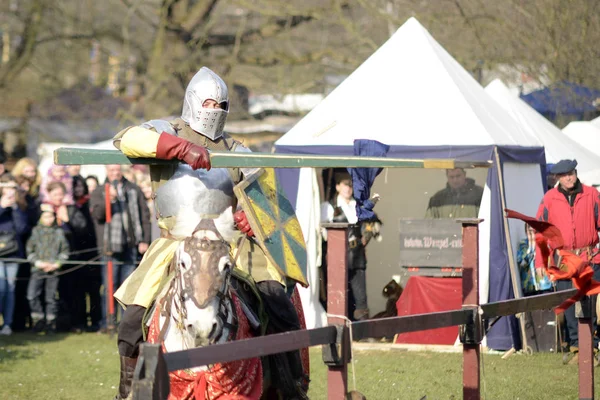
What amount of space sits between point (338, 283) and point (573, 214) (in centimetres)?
574

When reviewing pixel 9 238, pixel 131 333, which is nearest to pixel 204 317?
pixel 131 333

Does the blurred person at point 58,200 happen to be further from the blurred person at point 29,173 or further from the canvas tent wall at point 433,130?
the canvas tent wall at point 433,130

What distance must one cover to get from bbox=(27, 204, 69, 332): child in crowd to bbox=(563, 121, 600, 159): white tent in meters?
8.13

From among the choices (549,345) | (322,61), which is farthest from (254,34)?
(549,345)

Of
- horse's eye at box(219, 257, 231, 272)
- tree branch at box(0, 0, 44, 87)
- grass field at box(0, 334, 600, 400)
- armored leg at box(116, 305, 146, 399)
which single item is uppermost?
tree branch at box(0, 0, 44, 87)


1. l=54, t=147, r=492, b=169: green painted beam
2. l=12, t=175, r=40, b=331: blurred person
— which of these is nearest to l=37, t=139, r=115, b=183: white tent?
l=12, t=175, r=40, b=331: blurred person

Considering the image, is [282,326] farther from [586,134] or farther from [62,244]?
[586,134]

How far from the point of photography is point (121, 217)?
37.3 ft

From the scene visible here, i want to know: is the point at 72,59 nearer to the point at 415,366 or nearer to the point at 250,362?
the point at 415,366

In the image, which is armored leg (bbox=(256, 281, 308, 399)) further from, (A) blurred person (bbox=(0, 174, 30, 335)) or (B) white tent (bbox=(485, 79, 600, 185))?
(B) white tent (bbox=(485, 79, 600, 185))

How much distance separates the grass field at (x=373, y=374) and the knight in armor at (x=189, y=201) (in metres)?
2.43

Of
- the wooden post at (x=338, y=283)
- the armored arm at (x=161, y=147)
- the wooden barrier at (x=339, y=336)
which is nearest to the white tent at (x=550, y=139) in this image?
the wooden barrier at (x=339, y=336)

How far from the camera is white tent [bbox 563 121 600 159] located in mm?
15469

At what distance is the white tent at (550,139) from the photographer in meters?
12.7
